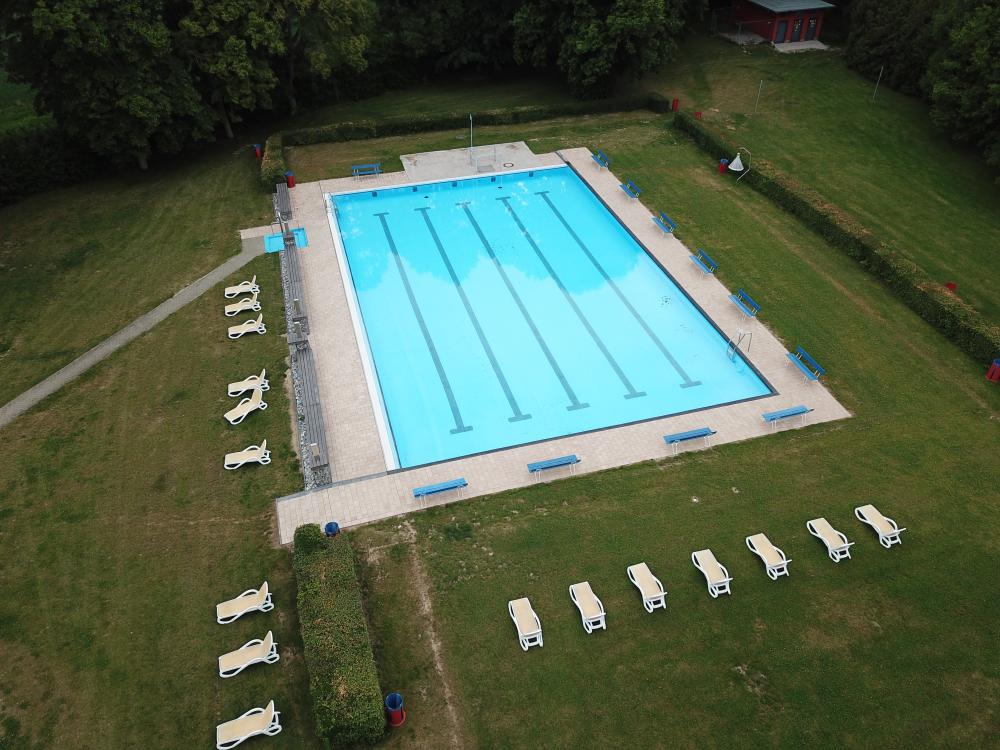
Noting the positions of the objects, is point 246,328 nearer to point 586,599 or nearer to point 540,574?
point 540,574

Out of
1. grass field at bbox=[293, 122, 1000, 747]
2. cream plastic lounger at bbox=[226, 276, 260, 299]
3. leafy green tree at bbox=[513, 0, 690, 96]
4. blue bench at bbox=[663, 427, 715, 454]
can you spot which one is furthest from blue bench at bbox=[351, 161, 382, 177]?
blue bench at bbox=[663, 427, 715, 454]

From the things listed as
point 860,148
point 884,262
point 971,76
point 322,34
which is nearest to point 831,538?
point 884,262

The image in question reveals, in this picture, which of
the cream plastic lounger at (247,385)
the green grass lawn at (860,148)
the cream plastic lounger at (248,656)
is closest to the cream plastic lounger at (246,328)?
the cream plastic lounger at (247,385)

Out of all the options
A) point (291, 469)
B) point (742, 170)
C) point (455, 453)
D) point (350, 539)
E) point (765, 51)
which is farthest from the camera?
point (765, 51)

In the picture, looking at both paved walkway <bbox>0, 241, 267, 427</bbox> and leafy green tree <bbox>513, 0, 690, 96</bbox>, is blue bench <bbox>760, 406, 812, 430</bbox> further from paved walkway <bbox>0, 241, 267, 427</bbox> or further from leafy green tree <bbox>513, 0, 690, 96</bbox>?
leafy green tree <bbox>513, 0, 690, 96</bbox>

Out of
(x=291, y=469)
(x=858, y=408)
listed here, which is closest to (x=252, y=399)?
(x=291, y=469)

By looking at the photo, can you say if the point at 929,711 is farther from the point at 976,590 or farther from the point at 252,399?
the point at 252,399
